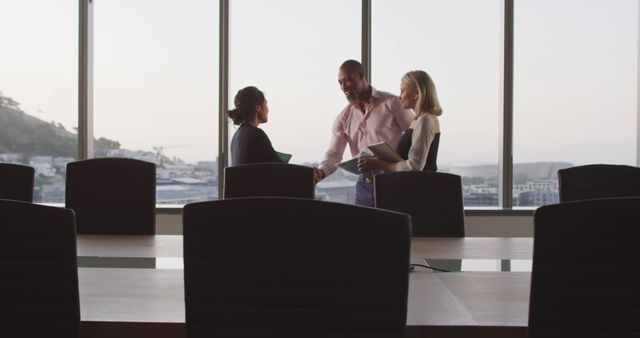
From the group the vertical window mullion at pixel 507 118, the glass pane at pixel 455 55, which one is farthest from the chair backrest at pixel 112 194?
the vertical window mullion at pixel 507 118

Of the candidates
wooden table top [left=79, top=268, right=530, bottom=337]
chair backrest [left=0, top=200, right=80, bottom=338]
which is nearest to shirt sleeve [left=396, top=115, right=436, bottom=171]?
wooden table top [left=79, top=268, right=530, bottom=337]

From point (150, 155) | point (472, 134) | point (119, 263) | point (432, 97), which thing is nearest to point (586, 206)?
point (119, 263)

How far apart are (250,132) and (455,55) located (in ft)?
8.49

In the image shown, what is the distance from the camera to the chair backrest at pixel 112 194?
124 inches

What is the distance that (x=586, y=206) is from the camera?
4.23 feet

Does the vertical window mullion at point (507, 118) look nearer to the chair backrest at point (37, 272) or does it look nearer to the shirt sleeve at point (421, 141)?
the shirt sleeve at point (421, 141)

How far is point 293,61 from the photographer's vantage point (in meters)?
5.69

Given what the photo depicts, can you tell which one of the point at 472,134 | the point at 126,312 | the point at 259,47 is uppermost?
the point at 259,47

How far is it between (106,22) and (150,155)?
4.22ft

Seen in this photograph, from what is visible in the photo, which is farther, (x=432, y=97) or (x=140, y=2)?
(x=140, y=2)

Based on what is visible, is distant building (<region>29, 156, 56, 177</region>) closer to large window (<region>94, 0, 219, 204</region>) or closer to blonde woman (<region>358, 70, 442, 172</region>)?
large window (<region>94, 0, 219, 204</region>)

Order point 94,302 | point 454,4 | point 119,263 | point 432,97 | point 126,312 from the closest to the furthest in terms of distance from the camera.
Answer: point 126,312 < point 94,302 < point 119,263 < point 432,97 < point 454,4

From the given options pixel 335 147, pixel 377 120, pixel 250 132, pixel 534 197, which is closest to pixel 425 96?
pixel 377 120

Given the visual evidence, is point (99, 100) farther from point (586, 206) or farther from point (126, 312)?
point (586, 206)
